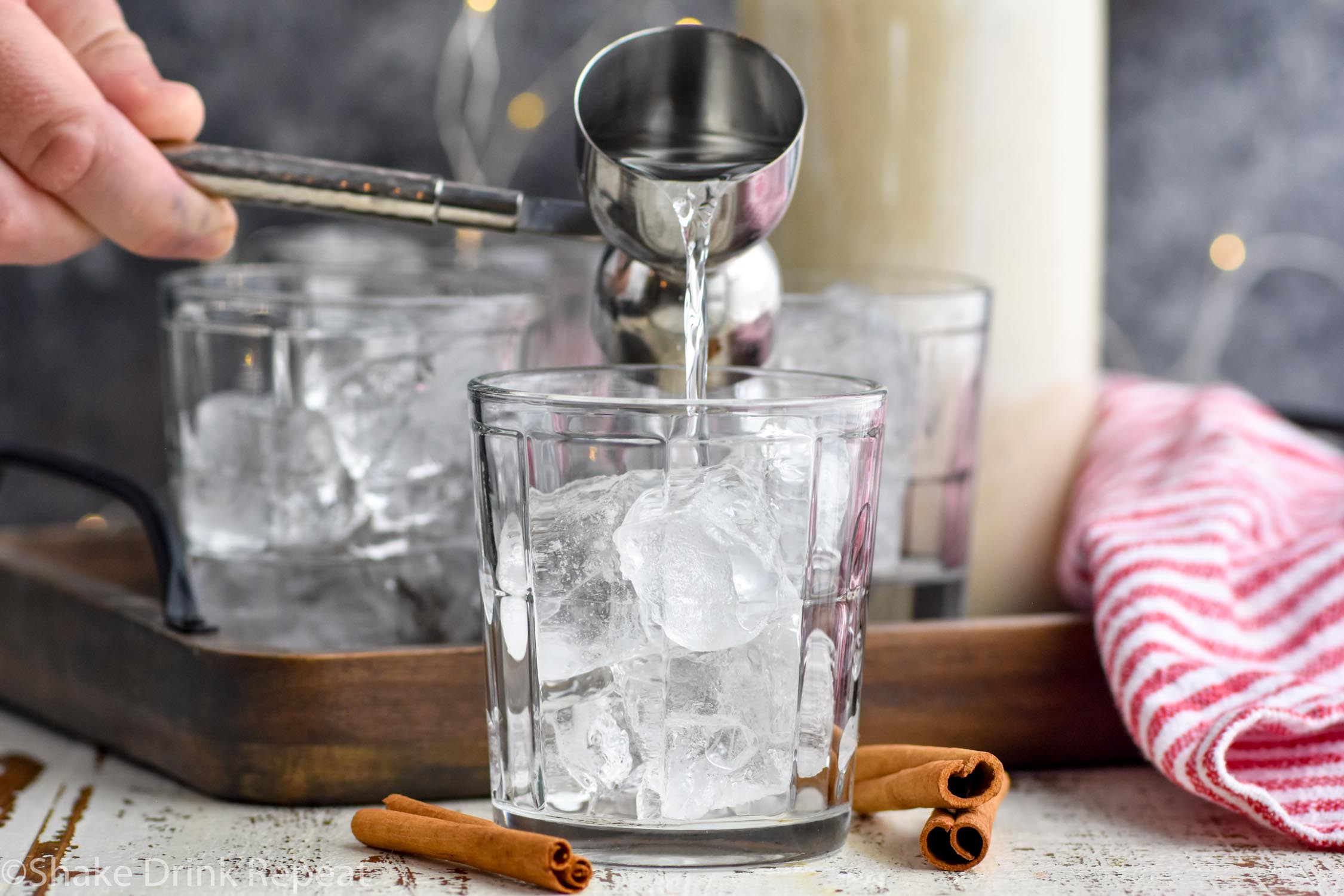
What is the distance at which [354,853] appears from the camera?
0.51 meters

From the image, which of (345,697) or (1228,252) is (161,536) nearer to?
Answer: (345,697)

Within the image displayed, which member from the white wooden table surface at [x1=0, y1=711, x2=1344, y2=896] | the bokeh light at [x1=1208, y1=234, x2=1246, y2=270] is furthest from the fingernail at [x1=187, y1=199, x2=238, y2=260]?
the bokeh light at [x1=1208, y1=234, x2=1246, y2=270]

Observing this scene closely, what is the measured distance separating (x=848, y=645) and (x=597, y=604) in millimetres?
104

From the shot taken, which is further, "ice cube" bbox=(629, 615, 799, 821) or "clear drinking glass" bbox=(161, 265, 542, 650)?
"clear drinking glass" bbox=(161, 265, 542, 650)

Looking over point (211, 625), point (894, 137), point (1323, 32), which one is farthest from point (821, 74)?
point (1323, 32)

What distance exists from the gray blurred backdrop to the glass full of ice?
0.68 metres

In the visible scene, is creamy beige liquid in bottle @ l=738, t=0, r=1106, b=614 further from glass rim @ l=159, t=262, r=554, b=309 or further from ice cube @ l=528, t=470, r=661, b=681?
ice cube @ l=528, t=470, r=661, b=681

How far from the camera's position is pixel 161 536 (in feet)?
2.07

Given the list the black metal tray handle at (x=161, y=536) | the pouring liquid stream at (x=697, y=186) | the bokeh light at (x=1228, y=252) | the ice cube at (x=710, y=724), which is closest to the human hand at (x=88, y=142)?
the black metal tray handle at (x=161, y=536)

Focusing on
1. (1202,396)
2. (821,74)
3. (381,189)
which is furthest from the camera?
(1202,396)

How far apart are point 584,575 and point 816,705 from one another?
10 centimetres

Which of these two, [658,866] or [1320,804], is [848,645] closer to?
[658,866]

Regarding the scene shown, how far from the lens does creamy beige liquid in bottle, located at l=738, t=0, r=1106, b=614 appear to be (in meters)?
0.76

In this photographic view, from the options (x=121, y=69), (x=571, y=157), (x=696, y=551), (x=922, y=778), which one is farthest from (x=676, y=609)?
(x=571, y=157)
